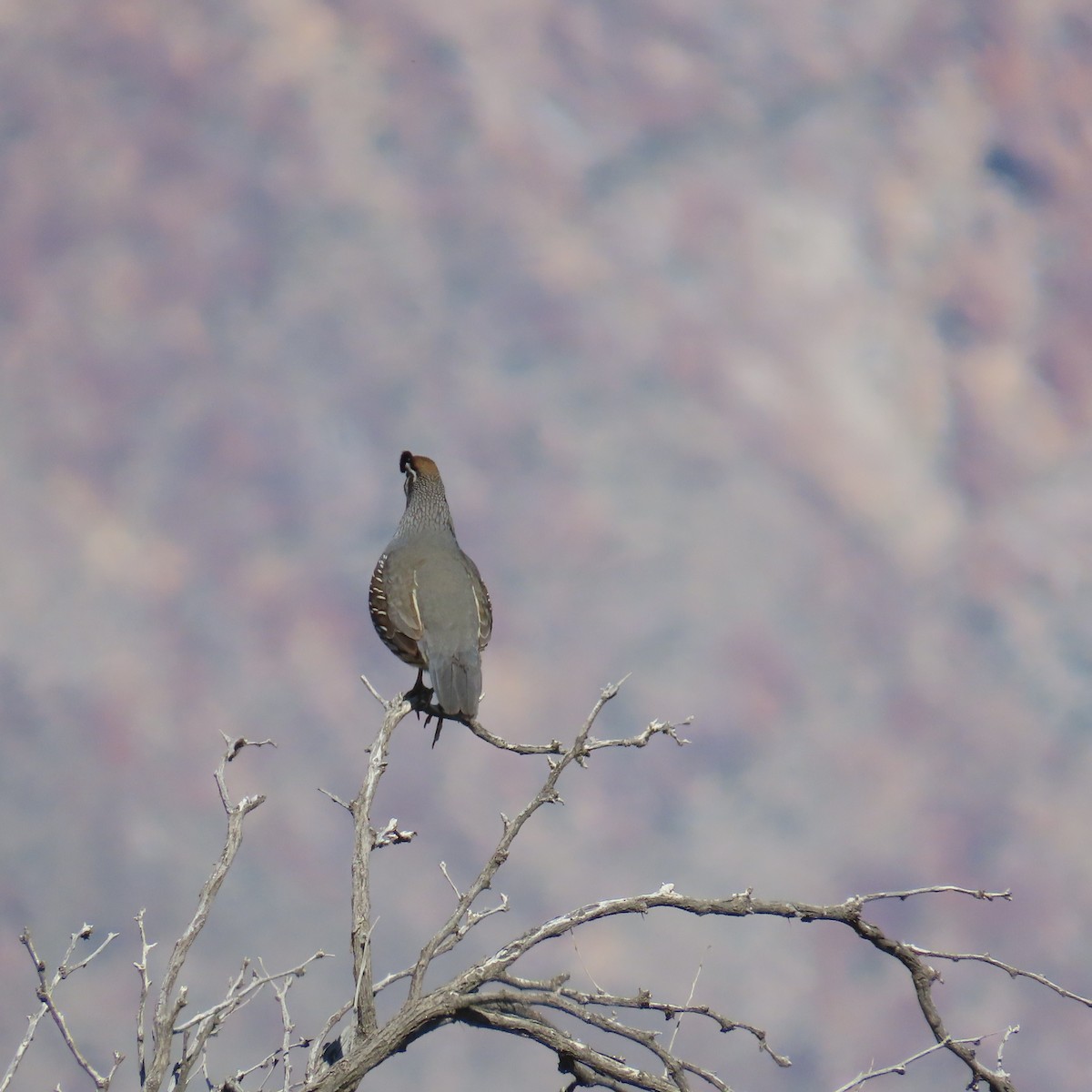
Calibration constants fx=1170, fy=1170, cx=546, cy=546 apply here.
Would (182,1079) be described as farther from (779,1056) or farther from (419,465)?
(419,465)

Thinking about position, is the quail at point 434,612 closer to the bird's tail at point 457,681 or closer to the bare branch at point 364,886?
the bird's tail at point 457,681

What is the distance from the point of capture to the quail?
9352 mm

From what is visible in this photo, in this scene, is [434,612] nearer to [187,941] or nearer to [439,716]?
[439,716]

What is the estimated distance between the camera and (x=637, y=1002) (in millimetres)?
7176

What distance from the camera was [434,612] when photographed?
32.6ft

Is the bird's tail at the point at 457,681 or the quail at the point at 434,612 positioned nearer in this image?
the bird's tail at the point at 457,681

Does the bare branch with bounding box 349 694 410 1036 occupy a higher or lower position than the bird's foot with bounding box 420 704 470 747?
lower

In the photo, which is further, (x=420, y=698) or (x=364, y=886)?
(x=420, y=698)

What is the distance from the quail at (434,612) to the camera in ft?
30.7

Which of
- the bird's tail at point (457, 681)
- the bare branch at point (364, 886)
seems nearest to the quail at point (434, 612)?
the bird's tail at point (457, 681)

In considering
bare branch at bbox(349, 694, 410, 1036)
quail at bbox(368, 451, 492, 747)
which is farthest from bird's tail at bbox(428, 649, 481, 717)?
bare branch at bbox(349, 694, 410, 1036)

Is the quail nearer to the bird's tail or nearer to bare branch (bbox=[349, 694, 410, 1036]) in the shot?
the bird's tail

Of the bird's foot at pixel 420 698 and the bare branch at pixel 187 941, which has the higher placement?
the bird's foot at pixel 420 698

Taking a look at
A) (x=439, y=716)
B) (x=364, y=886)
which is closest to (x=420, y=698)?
(x=439, y=716)
